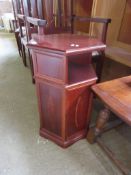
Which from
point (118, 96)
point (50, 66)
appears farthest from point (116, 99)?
point (50, 66)

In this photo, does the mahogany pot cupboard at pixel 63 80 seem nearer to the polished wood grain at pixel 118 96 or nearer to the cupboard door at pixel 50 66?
the cupboard door at pixel 50 66

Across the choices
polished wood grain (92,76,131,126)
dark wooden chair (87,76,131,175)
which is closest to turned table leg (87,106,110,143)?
dark wooden chair (87,76,131,175)

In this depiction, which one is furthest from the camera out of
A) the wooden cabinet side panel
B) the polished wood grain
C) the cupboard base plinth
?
the cupboard base plinth

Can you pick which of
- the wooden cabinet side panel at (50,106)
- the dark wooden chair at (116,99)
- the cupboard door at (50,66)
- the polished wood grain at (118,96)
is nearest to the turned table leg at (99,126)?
the dark wooden chair at (116,99)

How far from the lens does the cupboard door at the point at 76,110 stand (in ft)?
3.14

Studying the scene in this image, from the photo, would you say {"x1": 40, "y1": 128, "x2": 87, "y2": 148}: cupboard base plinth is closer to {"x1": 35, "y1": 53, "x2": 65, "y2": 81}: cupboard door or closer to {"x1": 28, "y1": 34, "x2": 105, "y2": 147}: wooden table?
{"x1": 28, "y1": 34, "x2": 105, "y2": 147}: wooden table

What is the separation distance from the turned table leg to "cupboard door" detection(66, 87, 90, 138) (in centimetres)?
8

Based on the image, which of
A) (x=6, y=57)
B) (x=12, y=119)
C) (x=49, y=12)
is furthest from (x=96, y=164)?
(x=6, y=57)

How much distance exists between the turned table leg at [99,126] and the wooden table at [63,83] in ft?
0.19

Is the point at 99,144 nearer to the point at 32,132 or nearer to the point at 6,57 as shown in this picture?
the point at 32,132

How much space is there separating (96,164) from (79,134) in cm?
25

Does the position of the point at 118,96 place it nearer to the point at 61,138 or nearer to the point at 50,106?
the point at 50,106

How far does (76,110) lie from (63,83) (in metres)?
0.27

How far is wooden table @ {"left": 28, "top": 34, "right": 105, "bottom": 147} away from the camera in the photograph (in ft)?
2.71
